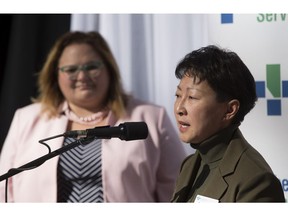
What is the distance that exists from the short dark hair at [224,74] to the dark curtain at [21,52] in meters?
1.97

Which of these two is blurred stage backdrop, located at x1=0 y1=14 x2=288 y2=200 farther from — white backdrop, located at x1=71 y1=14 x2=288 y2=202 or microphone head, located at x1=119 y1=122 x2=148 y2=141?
microphone head, located at x1=119 y1=122 x2=148 y2=141

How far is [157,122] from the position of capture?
8.75 ft

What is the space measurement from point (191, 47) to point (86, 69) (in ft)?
1.79

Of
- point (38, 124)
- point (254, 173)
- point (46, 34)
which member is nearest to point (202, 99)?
point (254, 173)

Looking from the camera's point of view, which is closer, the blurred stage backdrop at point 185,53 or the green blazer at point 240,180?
the green blazer at point 240,180

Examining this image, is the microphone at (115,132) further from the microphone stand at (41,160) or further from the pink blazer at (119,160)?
the pink blazer at (119,160)

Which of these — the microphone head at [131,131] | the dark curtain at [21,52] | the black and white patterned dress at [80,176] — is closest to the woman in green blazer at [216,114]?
the microphone head at [131,131]

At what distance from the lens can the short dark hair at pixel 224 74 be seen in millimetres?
1469

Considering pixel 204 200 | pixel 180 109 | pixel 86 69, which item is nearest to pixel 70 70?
pixel 86 69

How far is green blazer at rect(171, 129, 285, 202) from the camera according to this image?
136cm

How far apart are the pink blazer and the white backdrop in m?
0.22

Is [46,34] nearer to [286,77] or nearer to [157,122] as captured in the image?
[157,122]

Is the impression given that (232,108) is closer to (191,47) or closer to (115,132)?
(115,132)
